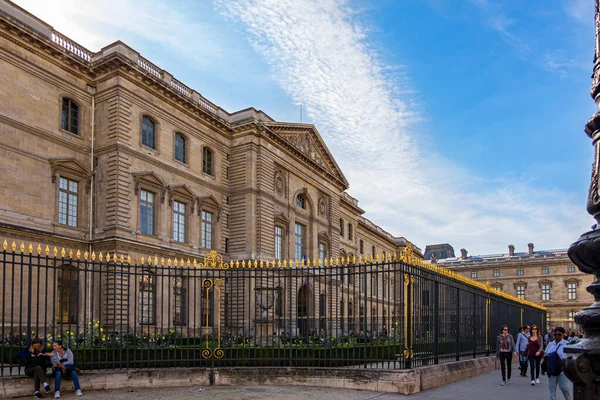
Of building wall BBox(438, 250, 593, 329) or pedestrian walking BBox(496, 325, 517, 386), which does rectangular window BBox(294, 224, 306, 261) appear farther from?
building wall BBox(438, 250, 593, 329)

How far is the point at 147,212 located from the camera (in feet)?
103

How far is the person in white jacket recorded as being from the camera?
1201 centimetres

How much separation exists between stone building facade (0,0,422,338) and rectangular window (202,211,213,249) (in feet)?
0.20

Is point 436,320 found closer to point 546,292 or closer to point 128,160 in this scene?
point 128,160

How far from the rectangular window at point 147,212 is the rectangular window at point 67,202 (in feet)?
11.3

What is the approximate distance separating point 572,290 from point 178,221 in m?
72.4

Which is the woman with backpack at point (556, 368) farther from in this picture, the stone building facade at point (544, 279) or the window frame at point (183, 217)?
the stone building facade at point (544, 279)

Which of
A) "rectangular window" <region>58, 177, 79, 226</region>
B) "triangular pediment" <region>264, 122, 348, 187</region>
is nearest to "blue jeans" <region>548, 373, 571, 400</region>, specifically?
"rectangular window" <region>58, 177, 79, 226</region>

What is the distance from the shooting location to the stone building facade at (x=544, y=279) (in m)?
86.8

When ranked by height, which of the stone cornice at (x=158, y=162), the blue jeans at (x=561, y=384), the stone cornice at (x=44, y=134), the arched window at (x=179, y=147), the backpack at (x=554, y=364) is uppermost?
the arched window at (x=179, y=147)

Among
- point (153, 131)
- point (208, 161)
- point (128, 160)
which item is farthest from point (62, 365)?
point (208, 161)

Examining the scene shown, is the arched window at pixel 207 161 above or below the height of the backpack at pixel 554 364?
above

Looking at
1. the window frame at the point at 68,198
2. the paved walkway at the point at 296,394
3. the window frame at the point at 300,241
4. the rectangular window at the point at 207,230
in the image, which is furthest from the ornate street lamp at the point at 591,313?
the window frame at the point at 300,241

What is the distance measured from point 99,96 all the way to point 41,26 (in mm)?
4176
